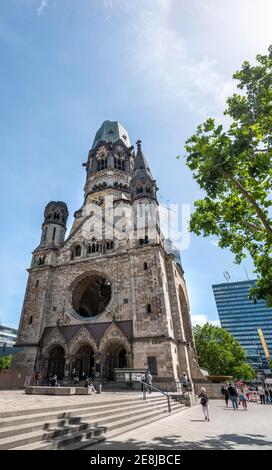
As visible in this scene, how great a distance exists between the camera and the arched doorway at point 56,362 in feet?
79.9

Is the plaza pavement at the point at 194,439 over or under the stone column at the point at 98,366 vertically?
under

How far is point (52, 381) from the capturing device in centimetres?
2081

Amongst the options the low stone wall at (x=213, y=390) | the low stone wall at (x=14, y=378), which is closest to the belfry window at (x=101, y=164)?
the low stone wall at (x=14, y=378)

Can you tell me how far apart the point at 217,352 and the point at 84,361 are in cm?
2535

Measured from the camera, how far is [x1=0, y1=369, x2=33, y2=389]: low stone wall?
20.7m

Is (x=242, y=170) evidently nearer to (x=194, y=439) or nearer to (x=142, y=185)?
(x=194, y=439)

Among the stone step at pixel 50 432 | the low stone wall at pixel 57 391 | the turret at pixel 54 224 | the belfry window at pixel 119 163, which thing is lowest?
the stone step at pixel 50 432

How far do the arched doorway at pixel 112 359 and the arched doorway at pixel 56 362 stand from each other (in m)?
5.49

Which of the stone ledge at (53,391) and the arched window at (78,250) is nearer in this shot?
the stone ledge at (53,391)

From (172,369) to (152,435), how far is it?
13849 millimetres

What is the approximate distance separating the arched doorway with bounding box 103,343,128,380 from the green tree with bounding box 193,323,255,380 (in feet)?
72.2

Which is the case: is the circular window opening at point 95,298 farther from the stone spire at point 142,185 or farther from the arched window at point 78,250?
the stone spire at point 142,185

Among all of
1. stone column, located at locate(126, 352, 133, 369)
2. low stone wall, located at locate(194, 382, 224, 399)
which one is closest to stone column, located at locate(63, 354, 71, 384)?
stone column, located at locate(126, 352, 133, 369)

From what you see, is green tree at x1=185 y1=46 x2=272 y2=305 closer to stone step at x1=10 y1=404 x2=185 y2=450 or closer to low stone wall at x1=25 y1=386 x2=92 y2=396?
stone step at x1=10 y1=404 x2=185 y2=450
